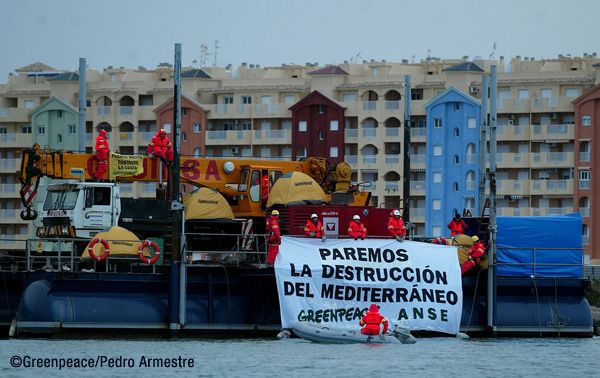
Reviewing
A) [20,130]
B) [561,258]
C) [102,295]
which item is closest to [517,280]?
[561,258]

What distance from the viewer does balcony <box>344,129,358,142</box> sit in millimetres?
134125

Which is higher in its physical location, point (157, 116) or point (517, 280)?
point (157, 116)

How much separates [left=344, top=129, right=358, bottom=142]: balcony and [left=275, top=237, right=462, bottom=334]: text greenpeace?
79.8m

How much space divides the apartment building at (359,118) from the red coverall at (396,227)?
70849 mm

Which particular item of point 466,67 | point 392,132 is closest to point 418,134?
point 392,132

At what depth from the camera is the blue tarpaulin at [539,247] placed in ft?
182

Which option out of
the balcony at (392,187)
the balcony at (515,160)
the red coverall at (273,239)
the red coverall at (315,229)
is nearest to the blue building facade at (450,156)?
the balcony at (392,187)

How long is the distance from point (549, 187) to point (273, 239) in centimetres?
7980

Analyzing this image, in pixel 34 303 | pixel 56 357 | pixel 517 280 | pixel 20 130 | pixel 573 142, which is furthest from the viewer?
pixel 20 130

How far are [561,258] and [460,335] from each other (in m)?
4.78

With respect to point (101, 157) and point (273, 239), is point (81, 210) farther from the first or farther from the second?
point (273, 239)

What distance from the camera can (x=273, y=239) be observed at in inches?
2092

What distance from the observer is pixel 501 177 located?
13150 centimetres

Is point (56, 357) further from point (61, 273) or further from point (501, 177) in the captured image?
point (501, 177)
